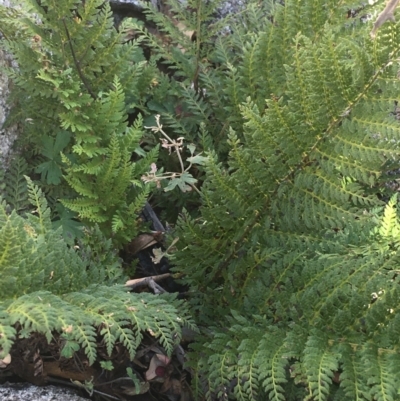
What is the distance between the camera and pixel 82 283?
1497mm

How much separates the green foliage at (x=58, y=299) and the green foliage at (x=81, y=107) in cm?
27

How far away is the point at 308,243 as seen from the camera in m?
1.66

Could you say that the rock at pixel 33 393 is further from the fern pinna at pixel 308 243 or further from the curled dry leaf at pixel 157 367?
the fern pinna at pixel 308 243

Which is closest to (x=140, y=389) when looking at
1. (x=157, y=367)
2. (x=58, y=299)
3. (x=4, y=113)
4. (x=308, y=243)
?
(x=157, y=367)

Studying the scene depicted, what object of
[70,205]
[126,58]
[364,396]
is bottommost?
[364,396]

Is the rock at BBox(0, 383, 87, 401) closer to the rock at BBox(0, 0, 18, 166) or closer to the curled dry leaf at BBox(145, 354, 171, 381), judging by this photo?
the curled dry leaf at BBox(145, 354, 171, 381)

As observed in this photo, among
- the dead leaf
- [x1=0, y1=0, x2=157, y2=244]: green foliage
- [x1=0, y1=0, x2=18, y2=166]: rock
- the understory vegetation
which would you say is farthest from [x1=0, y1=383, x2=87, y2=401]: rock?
[x1=0, y1=0, x2=18, y2=166]: rock

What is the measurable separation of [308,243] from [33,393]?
0.95 meters

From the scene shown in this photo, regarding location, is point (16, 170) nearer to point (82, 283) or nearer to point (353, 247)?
point (82, 283)

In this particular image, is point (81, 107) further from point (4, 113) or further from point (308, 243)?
point (308, 243)

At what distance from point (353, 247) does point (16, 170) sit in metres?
1.31

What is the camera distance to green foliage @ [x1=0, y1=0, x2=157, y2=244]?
6.07ft

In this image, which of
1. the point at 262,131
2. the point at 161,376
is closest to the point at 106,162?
the point at 262,131

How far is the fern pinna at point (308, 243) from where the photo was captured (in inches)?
55.7
